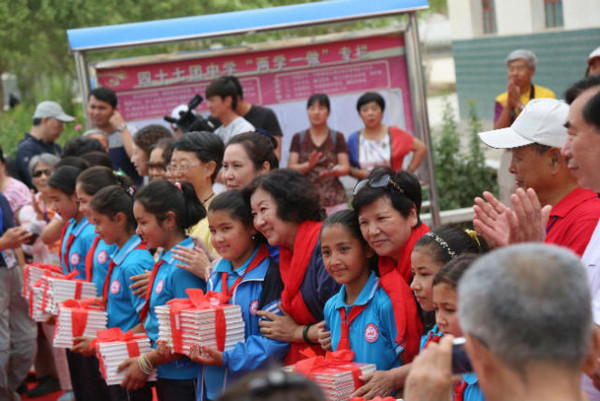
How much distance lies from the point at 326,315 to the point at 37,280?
9.28ft

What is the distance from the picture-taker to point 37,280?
5.84 metres

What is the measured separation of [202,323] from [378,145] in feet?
13.7

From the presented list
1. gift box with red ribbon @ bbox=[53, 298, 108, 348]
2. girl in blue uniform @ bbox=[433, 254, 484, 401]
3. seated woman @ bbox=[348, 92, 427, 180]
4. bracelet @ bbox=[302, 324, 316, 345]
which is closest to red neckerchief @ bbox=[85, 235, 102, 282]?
gift box with red ribbon @ bbox=[53, 298, 108, 348]

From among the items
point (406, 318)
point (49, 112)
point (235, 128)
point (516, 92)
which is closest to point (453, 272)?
point (406, 318)

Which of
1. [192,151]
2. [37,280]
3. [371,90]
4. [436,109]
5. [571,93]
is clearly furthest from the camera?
[436,109]

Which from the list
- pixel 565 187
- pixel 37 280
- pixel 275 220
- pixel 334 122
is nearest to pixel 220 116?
pixel 334 122

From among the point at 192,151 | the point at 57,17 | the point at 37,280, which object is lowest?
the point at 37,280

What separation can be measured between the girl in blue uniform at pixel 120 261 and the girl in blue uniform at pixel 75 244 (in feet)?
1.51

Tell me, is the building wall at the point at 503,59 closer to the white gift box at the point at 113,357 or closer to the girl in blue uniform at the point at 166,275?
the girl in blue uniform at the point at 166,275

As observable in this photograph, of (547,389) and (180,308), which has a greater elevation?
(547,389)

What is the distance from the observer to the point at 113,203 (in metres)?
5.28

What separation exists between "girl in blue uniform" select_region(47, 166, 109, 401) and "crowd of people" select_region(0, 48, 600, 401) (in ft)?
0.05

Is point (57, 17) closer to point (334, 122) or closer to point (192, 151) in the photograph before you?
point (334, 122)

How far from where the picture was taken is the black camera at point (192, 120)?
7.02 m
